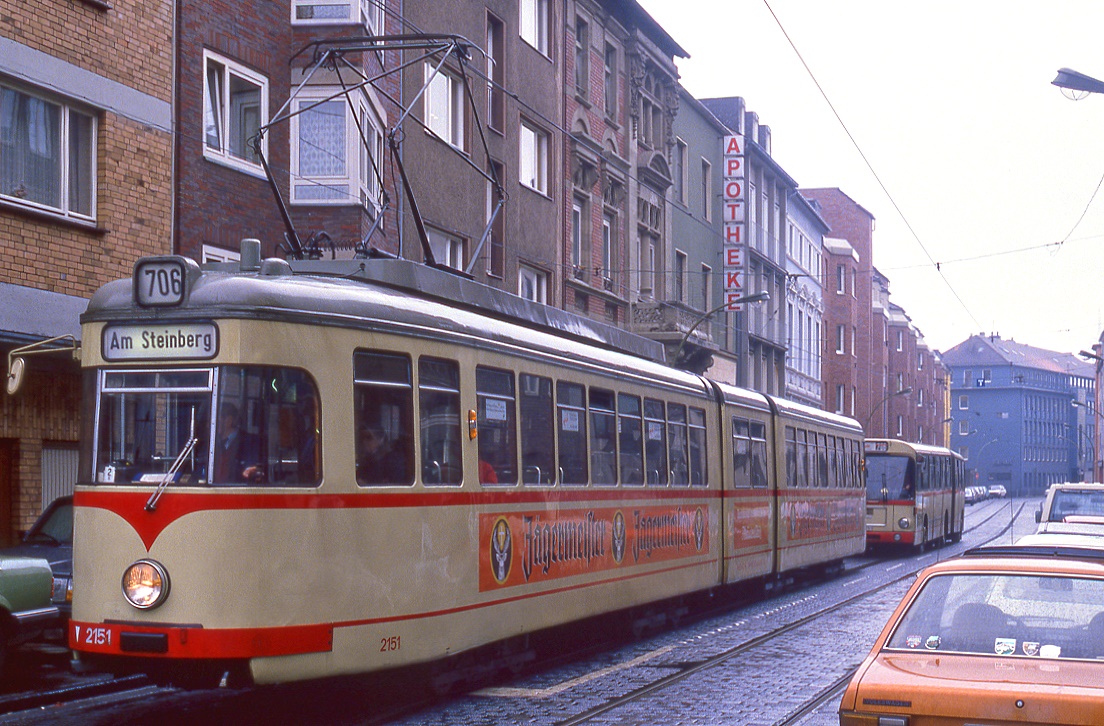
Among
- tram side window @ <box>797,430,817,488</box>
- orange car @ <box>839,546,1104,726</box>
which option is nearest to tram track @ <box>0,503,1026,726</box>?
orange car @ <box>839,546,1104,726</box>

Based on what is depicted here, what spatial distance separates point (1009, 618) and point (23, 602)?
766 cm

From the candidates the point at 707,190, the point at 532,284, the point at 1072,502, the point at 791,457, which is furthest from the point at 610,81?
the point at 1072,502

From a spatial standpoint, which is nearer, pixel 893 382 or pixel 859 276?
pixel 859 276

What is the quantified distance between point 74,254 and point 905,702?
40.2ft

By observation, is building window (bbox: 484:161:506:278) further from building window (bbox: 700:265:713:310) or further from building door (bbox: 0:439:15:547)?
building window (bbox: 700:265:713:310)

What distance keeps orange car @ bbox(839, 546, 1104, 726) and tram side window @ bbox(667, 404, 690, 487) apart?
27.6ft

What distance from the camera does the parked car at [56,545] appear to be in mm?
11897

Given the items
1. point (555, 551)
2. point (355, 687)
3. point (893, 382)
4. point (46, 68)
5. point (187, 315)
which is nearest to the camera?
point (187, 315)

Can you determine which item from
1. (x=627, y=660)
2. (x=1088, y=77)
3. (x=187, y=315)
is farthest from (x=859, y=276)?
(x=187, y=315)

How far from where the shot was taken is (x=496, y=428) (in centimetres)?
1138

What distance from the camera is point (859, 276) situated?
78.5 metres

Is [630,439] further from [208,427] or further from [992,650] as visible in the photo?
[992,650]

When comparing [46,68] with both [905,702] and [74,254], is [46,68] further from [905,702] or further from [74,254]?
[905,702]

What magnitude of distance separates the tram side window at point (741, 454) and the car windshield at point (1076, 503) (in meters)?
4.93
